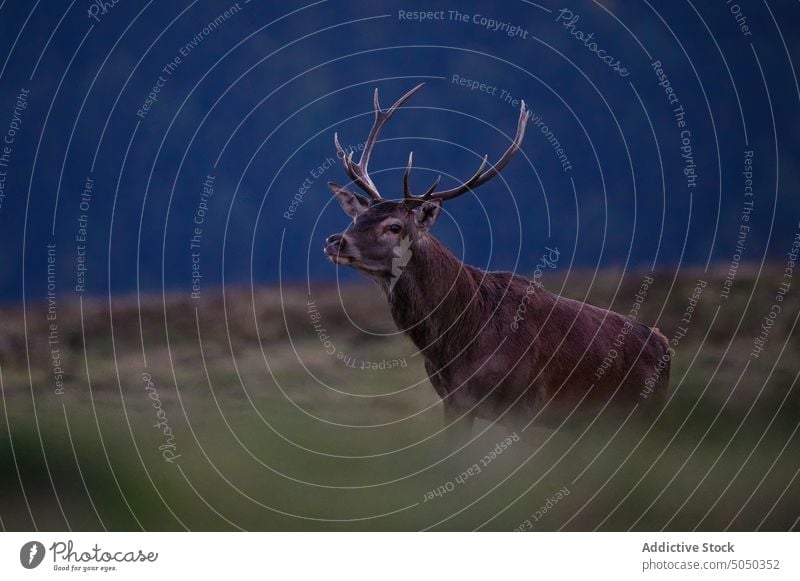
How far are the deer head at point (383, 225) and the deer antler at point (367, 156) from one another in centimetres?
1

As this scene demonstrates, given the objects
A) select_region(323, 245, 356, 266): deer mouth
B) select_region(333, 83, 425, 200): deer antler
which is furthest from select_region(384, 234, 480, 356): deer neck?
select_region(333, 83, 425, 200): deer antler

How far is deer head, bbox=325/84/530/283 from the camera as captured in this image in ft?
25.5

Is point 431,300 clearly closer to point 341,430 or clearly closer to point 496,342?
point 496,342

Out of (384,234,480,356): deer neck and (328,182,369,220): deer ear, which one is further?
(328,182,369,220): deer ear

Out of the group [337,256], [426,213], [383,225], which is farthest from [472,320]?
[337,256]

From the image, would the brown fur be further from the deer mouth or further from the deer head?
the deer mouth

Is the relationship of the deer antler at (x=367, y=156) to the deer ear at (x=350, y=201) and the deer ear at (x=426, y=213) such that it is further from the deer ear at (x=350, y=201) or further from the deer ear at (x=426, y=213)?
the deer ear at (x=426, y=213)

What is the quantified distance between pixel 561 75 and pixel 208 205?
270cm

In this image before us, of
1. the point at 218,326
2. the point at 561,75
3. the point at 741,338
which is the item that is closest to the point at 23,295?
the point at 218,326

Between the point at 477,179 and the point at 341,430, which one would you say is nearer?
the point at 477,179

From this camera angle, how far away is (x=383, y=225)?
786 cm

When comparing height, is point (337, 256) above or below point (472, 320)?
above
